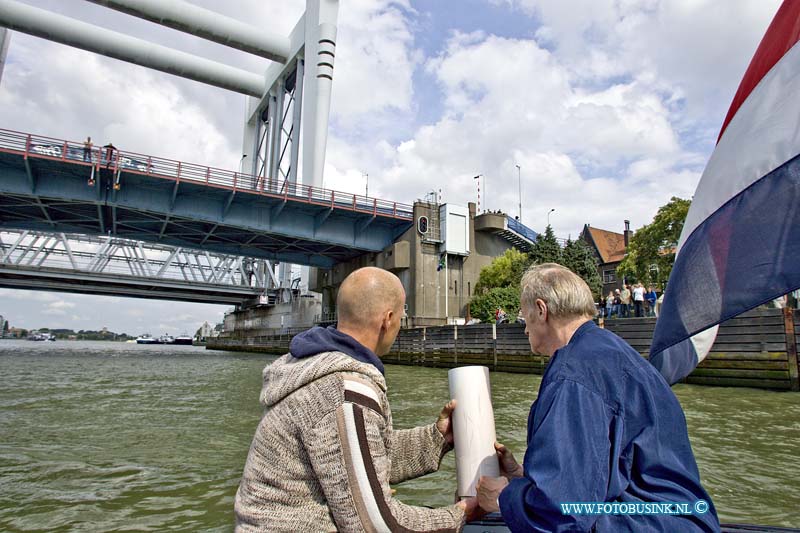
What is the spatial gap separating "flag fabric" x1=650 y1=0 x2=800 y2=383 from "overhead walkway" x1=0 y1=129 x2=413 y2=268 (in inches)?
1015

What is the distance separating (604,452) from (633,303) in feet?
63.1

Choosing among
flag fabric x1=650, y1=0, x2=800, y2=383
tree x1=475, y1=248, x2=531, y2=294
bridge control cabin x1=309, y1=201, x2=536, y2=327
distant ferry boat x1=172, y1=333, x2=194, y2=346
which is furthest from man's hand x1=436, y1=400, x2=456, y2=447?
distant ferry boat x1=172, y1=333, x2=194, y2=346

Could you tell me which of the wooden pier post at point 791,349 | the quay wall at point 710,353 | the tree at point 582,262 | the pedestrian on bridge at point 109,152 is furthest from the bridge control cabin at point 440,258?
the wooden pier post at point 791,349

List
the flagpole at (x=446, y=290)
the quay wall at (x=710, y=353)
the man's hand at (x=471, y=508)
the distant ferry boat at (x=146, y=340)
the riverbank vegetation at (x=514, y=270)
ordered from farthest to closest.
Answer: the distant ferry boat at (x=146, y=340)
the flagpole at (x=446, y=290)
the riverbank vegetation at (x=514, y=270)
the quay wall at (x=710, y=353)
the man's hand at (x=471, y=508)

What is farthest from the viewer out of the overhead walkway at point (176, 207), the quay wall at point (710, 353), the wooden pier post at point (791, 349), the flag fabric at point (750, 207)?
the overhead walkway at point (176, 207)

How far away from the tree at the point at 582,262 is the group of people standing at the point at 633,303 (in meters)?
14.2

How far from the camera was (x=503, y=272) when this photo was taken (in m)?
34.2

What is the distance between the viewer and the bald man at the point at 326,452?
1.64 metres

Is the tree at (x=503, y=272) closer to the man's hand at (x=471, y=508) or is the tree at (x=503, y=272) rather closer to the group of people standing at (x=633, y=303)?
the group of people standing at (x=633, y=303)

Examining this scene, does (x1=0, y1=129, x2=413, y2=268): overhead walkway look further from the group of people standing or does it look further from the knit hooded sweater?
the knit hooded sweater

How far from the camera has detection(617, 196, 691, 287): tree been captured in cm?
2762

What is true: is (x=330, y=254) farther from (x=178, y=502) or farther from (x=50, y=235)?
(x=178, y=502)

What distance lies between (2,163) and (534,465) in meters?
28.4

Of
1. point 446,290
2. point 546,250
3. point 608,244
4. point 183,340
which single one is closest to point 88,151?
point 446,290
